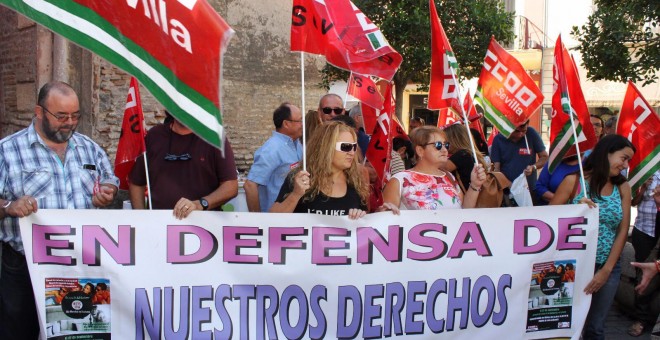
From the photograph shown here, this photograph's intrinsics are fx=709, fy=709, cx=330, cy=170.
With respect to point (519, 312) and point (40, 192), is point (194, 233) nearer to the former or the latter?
point (40, 192)

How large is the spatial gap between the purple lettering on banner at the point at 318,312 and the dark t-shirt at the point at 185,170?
983 mm

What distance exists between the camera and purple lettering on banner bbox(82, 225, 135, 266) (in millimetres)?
3902

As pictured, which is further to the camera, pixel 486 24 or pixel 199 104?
pixel 486 24

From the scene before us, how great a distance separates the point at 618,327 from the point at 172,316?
14.9 feet

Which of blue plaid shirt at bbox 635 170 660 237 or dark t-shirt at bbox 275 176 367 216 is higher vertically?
dark t-shirt at bbox 275 176 367 216

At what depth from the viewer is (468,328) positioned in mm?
4375

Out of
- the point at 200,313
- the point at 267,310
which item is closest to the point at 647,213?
the point at 267,310

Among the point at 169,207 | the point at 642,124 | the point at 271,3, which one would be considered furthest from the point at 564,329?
the point at 271,3

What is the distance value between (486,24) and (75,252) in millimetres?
11247

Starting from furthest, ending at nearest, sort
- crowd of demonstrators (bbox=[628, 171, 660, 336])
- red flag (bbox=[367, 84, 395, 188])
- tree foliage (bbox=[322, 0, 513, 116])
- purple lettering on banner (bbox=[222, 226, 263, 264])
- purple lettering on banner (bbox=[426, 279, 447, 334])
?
tree foliage (bbox=[322, 0, 513, 116]) → crowd of demonstrators (bbox=[628, 171, 660, 336]) → red flag (bbox=[367, 84, 395, 188]) → purple lettering on banner (bbox=[426, 279, 447, 334]) → purple lettering on banner (bbox=[222, 226, 263, 264])

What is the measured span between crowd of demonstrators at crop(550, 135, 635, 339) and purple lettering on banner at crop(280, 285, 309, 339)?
6.26 feet

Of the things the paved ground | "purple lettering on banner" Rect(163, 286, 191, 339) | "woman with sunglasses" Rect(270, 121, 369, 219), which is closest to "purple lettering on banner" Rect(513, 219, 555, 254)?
"woman with sunglasses" Rect(270, 121, 369, 219)

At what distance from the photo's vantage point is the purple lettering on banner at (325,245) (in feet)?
13.7

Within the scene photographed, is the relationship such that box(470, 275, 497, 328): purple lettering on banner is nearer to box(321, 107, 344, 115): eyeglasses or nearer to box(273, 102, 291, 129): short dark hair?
box(273, 102, 291, 129): short dark hair
